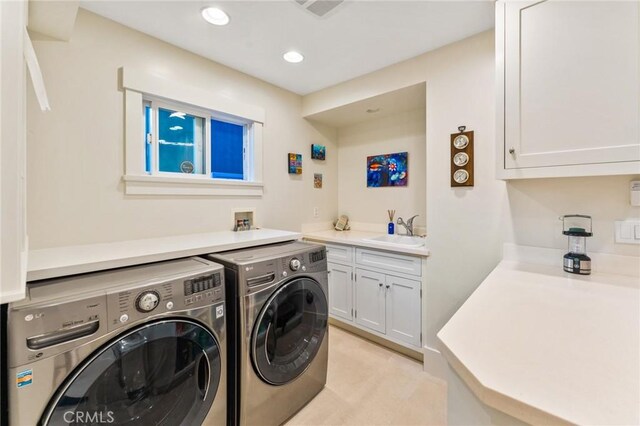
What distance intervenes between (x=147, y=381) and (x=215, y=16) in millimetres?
1954

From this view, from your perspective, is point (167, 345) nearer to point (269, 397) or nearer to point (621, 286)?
point (269, 397)

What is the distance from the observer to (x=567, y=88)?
1182mm

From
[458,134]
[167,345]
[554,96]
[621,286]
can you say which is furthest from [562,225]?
[167,345]

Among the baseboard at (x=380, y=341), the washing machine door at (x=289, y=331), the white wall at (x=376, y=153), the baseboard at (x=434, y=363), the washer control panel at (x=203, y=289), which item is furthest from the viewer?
the white wall at (x=376, y=153)

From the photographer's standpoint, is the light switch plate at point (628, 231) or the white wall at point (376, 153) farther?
the white wall at point (376, 153)

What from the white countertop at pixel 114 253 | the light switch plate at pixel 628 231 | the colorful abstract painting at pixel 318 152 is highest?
the colorful abstract painting at pixel 318 152

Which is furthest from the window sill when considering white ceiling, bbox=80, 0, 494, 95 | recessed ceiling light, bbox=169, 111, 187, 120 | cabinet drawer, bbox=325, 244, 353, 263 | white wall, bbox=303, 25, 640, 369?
white wall, bbox=303, 25, 640, 369

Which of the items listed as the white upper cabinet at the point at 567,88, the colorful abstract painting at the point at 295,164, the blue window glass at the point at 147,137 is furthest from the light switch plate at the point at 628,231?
the blue window glass at the point at 147,137

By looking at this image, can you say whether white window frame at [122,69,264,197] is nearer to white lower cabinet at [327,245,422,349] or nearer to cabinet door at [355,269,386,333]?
white lower cabinet at [327,245,422,349]

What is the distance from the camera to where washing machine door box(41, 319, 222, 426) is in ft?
2.98

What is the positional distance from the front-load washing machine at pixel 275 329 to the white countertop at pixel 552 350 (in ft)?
3.02

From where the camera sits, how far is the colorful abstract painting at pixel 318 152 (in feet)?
9.75

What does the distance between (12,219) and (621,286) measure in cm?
212

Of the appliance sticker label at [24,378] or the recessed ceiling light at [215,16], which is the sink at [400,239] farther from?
the appliance sticker label at [24,378]
